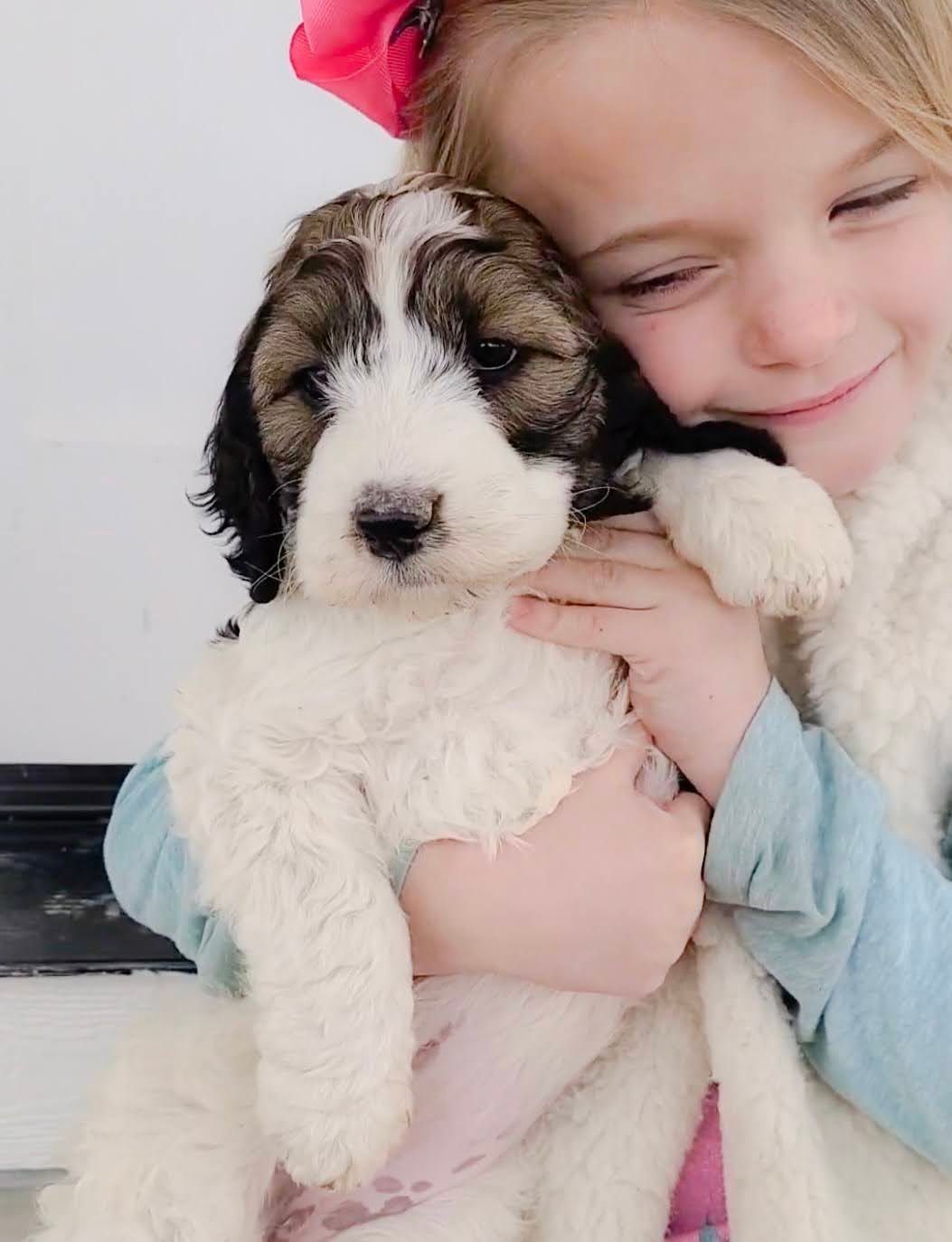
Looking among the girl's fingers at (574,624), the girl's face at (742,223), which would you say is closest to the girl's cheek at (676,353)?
the girl's face at (742,223)

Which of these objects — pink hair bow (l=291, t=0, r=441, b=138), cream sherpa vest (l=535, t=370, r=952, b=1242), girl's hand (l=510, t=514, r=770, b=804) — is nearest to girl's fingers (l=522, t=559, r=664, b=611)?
girl's hand (l=510, t=514, r=770, b=804)

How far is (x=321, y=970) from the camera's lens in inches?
44.8

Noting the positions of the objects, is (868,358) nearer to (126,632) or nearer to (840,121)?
(840,121)

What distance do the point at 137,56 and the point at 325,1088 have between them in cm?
169

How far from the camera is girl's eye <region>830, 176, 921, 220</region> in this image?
1.24 metres

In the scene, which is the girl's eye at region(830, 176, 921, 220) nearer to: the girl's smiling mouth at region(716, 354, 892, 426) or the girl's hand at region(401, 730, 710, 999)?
the girl's smiling mouth at region(716, 354, 892, 426)

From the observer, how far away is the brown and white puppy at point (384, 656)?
1.11 m

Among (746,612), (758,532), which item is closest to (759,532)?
(758,532)

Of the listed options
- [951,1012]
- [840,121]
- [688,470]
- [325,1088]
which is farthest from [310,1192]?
[840,121]

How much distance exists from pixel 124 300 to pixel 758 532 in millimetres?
1345

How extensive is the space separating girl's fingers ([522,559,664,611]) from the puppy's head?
0.07 meters

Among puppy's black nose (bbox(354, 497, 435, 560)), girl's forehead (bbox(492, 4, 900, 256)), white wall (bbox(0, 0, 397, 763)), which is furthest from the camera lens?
white wall (bbox(0, 0, 397, 763))

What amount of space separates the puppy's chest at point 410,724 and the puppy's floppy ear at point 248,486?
7cm

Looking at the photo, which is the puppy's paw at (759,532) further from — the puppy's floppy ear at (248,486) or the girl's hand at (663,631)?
the puppy's floppy ear at (248,486)
